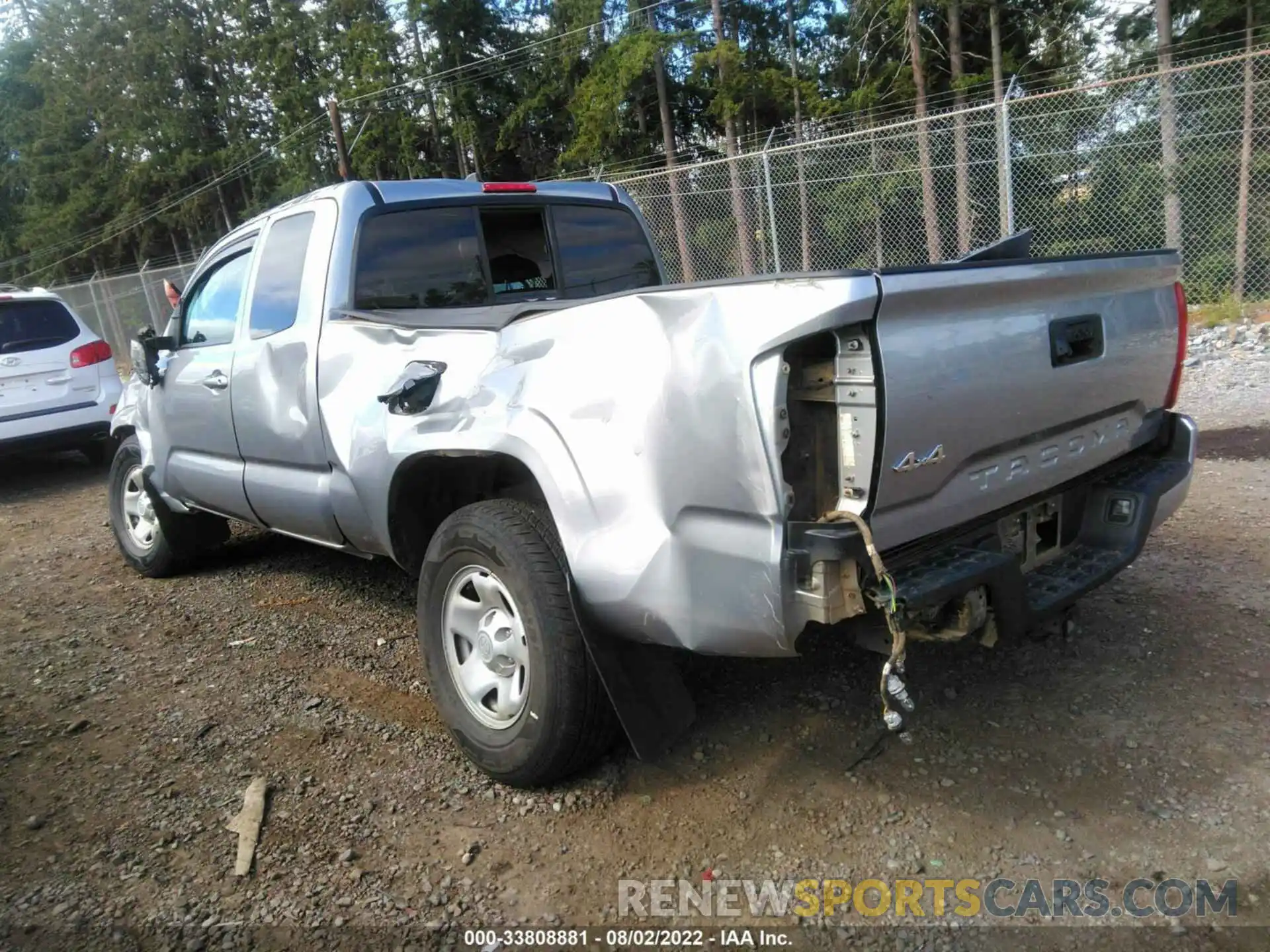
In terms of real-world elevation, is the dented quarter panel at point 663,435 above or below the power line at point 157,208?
below

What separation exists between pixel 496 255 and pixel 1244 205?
10.4 meters

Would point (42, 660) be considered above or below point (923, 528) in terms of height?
below

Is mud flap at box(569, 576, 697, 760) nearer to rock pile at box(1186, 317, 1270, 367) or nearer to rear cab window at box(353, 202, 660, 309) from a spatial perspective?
rear cab window at box(353, 202, 660, 309)

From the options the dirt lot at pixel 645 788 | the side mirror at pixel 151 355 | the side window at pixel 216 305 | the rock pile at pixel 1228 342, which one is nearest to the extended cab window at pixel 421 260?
the side window at pixel 216 305

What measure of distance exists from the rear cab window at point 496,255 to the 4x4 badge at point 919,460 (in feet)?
5.23

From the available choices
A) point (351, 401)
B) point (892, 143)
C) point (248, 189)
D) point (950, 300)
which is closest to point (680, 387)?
point (950, 300)

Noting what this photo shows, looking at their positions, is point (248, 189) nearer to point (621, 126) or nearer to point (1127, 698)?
point (621, 126)

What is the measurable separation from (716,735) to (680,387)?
1379 millimetres

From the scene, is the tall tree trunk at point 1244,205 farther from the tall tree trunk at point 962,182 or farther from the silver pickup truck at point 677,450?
the silver pickup truck at point 677,450

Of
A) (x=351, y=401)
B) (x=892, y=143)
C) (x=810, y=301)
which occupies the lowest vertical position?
(x=351, y=401)

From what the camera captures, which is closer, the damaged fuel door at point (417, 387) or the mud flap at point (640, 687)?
the mud flap at point (640, 687)

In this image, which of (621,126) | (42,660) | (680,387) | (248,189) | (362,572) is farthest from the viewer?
(248,189)

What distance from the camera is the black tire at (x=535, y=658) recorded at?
8.07ft

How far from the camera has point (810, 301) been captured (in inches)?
75.9
